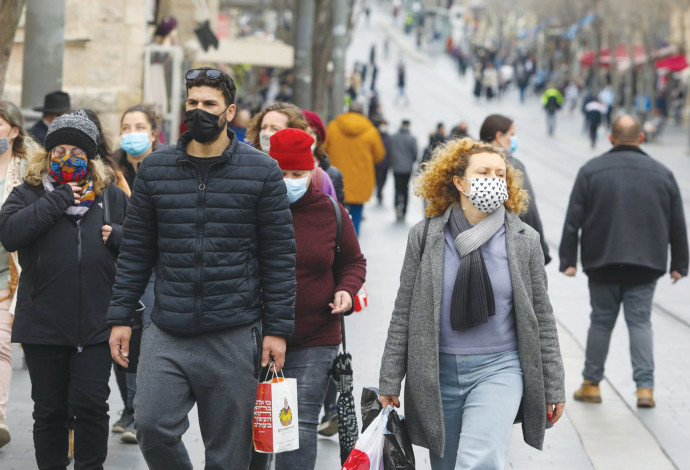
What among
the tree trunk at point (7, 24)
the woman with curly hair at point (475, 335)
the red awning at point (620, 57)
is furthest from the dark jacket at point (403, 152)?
the red awning at point (620, 57)

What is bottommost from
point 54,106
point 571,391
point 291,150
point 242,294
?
point 571,391

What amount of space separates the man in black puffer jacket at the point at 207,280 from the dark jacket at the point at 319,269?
0.50m

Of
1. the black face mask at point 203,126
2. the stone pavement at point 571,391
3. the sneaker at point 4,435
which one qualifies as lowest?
the stone pavement at point 571,391

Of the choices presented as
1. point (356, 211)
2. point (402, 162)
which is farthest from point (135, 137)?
point (402, 162)

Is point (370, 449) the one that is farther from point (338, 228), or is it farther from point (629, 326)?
point (629, 326)

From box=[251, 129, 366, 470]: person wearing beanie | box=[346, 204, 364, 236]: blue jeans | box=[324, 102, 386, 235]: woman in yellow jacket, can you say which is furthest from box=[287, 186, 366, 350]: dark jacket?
box=[324, 102, 386, 235]: woman in yellow jacket

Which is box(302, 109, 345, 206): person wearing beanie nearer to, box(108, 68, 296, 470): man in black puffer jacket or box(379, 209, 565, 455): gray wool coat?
box(379, 209, 565, 455): gray wool coat

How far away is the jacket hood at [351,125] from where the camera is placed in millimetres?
13164

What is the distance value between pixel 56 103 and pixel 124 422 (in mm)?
2723

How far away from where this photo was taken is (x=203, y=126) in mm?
4289

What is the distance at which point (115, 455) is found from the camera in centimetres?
608

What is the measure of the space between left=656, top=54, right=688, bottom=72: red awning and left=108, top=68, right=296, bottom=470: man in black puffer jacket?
46.5m

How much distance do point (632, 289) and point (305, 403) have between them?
133 inches

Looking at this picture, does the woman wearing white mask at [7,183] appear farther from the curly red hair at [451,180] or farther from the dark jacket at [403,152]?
the dark jacket at [403,152]
